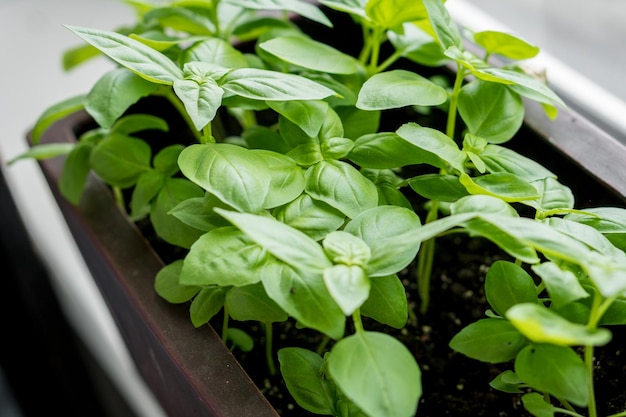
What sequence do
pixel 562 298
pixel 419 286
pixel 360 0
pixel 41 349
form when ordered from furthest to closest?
pixel 41 349 < pixel 419 286 < pixel 360 0 < pixel 562 298

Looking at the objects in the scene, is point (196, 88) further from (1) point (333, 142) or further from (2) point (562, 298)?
(2) point (562, 298)

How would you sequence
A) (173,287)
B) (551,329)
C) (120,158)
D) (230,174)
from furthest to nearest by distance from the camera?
(120,158)
(173,287)
(230,174)
(551,329)

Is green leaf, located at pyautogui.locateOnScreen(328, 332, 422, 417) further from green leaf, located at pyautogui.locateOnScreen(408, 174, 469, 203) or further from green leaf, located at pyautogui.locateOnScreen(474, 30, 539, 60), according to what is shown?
green leaf, located at pyautogui.locateOnScreen(474, 30, 539, 60)

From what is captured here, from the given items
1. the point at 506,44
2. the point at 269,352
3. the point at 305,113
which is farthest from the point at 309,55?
the point at 269,352

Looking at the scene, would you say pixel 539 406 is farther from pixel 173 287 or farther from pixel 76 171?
pixel 76 171

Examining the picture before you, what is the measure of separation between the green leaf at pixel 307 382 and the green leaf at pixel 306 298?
0.30ft

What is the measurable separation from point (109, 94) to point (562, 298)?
1.31ft

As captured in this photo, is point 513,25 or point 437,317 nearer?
point 437,317

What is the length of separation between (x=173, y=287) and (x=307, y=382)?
148 mm

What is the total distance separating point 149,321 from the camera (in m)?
0.62

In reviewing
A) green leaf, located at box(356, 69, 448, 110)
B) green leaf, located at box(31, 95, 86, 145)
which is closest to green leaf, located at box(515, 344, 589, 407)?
green leaf, located at box(356, 69, 448, 110)

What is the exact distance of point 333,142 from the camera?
58 centimetres

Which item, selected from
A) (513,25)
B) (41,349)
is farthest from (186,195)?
(41,349)

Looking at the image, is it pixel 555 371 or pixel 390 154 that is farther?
pixel 390 154
